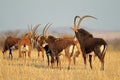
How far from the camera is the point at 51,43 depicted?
61.5ft

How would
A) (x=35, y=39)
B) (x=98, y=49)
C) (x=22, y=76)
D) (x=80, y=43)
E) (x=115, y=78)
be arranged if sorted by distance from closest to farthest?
1. (x=115, y=78)
2. (x=22, y=76)
3. (x=98, y=49)
4. (x=80, y=43)
5. (x=35, y=39)

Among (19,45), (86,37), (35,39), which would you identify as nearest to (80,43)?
(86,37)

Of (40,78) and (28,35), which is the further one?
(28,35)

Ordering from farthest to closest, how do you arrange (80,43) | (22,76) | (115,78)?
(80,43), (22,76), (115,78)

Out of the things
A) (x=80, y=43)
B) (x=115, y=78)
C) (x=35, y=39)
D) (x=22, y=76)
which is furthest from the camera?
(x=35, y=39)

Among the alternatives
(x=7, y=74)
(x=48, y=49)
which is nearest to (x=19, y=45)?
(x=48, y=49)

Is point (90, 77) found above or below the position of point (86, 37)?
below

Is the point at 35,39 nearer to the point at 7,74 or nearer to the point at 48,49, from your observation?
the point at 48,49

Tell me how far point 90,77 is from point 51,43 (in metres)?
5.19

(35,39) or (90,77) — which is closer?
(90,77)

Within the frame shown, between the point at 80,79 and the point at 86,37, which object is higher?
the point at 86,37

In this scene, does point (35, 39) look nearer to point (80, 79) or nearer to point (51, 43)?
point (51, 43)

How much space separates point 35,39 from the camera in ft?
73.4

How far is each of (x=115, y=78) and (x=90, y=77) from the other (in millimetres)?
1125
